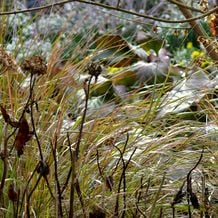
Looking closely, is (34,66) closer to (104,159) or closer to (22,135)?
(22,135)

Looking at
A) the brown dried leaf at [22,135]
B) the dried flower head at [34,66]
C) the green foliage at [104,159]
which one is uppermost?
the dried flower head at [34,66]

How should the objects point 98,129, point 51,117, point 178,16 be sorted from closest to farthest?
point 98,129 → point 51,117 → point 178,16

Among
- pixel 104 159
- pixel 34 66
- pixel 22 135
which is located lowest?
pixel 104 159

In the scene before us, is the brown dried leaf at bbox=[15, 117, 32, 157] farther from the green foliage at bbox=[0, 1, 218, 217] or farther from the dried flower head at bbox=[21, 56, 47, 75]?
the dried flower head at bbox=[21, 56, 47, 75]

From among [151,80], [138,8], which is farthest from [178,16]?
[151,80]

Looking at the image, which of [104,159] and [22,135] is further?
[104,159]

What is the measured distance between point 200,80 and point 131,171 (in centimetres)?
93

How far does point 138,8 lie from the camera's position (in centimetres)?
1033

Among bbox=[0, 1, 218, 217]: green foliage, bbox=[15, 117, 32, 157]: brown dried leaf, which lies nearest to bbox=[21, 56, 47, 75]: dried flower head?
bbox=[0, 1, 218, 217]: green foliage

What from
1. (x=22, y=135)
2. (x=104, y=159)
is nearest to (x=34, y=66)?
(x=22, y=135)

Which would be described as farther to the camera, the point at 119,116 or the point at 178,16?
the point at 178,16

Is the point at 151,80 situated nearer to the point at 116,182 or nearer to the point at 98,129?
the point at 98,129

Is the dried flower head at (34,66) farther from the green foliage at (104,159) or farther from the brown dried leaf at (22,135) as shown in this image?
the brown dried leaf at (22,135)

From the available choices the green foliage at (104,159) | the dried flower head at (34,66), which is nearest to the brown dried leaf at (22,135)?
the green foliage at (104,159)
